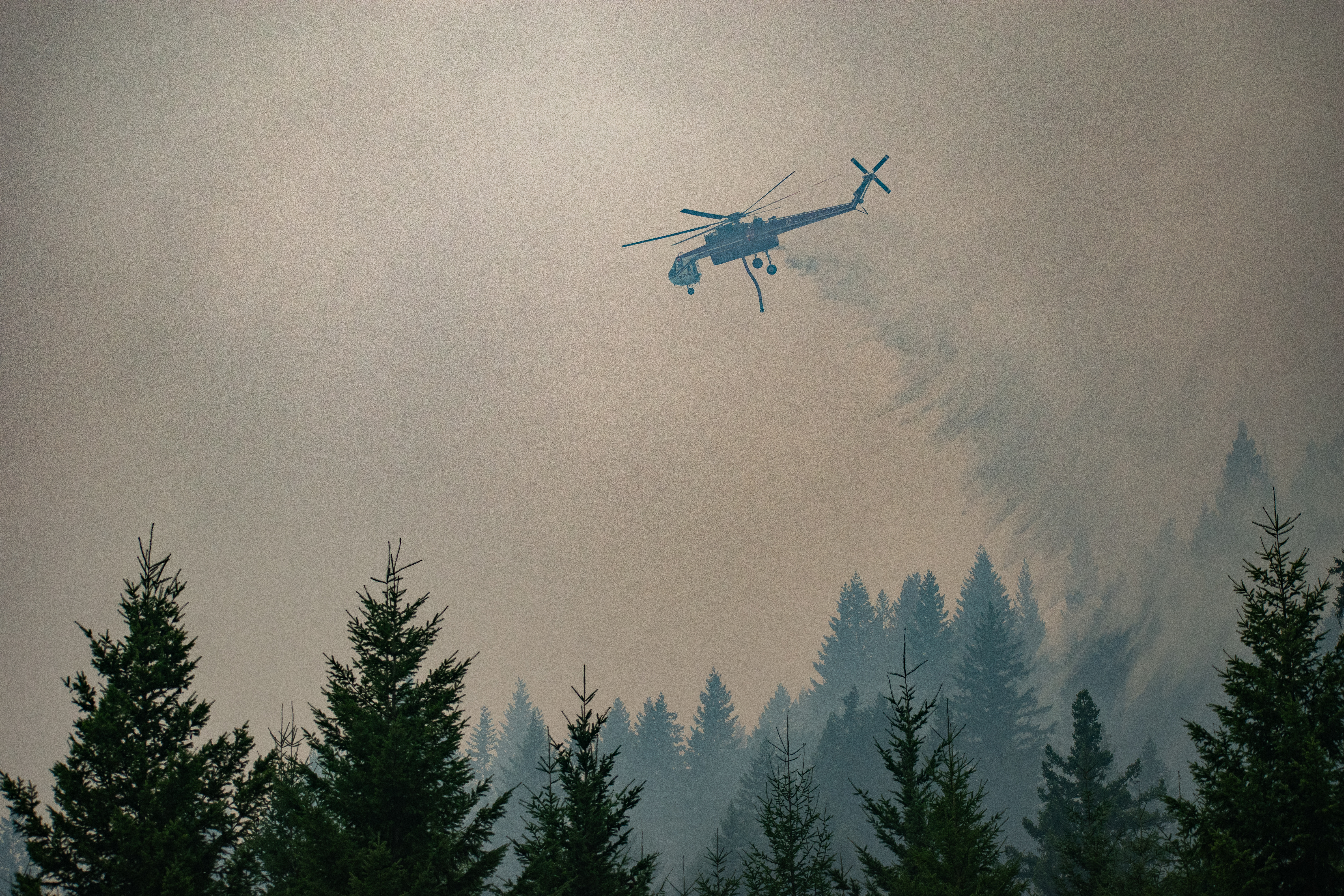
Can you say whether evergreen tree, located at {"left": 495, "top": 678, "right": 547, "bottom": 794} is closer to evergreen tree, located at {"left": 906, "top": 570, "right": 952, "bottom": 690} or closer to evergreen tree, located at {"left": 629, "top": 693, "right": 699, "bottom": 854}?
evergreen tree, located at {"left": 629, "top": 693, "right": 699, "bottom": 854}

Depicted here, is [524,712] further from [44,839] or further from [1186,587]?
[44,839]

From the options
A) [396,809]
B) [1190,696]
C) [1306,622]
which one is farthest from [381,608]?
[1190,696]

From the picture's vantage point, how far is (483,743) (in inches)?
6481

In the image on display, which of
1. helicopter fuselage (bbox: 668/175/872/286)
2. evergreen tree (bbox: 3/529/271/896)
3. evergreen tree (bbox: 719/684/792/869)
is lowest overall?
evergreen tree (bbox: 3/529/271/896)

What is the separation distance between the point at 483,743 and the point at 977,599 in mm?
86787

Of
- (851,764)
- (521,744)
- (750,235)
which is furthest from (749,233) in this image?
(521,744)

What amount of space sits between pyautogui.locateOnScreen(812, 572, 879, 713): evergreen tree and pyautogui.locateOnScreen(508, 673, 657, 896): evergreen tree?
129224 millimetres

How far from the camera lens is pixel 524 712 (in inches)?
7195

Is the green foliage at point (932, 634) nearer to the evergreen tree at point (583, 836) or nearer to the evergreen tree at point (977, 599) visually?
the evergreen tree at point (977, 599)

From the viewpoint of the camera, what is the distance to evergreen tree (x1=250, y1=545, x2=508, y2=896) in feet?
68.1

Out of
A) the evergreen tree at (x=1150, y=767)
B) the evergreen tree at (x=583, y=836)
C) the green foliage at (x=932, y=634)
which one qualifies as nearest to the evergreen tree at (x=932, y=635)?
the green foliage at (x=932, y=634)

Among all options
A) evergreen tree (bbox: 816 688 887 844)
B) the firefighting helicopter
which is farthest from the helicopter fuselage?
evergreen tree (bbox: 816 688 887 844)

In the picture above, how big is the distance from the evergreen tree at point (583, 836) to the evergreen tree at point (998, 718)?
7600 cm

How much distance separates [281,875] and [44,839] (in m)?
9.59
